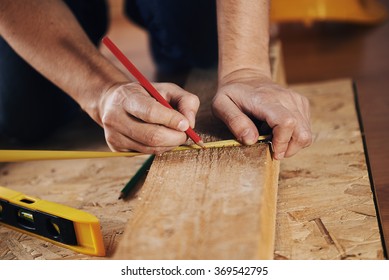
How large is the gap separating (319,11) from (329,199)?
4.43 feet

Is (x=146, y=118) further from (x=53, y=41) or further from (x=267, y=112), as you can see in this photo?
(x=53, y=41)

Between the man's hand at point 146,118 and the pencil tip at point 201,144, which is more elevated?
the man's hand at point 146,118

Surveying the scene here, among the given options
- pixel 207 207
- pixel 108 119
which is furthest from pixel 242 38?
pixel 207 207

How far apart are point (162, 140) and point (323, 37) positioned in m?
1.53

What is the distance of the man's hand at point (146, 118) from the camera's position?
109 cm

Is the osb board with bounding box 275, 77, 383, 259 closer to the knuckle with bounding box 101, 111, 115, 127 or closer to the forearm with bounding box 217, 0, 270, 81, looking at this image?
the forearm with bounding box 217, 0, 270, 81

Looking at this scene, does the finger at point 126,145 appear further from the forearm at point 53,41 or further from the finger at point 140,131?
the forearm at point 53,41

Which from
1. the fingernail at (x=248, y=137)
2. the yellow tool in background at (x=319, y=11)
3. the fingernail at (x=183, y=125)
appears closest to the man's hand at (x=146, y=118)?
the fingernail at (x=183, y=125)

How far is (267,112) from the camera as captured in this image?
1.12m

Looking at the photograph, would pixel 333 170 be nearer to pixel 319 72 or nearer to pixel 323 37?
pixel 319 72

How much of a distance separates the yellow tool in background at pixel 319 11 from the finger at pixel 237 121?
1274 millimetres

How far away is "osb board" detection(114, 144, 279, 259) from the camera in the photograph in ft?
2.94

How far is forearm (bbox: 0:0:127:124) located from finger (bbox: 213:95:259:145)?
330mm
